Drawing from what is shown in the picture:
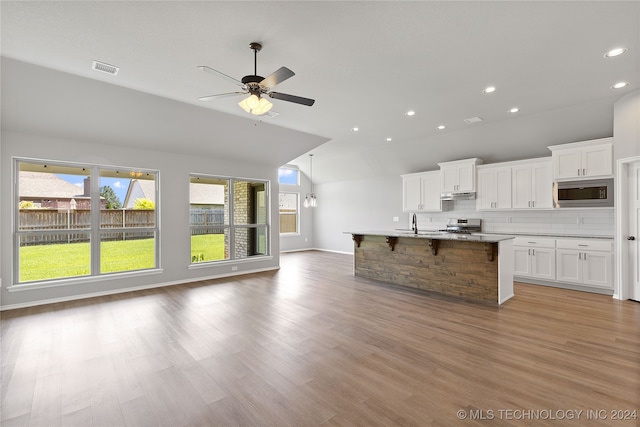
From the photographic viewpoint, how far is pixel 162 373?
2.51 meters

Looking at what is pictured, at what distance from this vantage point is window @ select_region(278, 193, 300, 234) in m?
10.4

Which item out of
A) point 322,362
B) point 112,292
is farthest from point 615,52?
point 112,292

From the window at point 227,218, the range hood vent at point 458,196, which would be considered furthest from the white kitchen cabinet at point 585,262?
the window at point 227,218

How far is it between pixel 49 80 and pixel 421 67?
4505mm

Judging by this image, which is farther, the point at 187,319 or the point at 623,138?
the point at 623,138

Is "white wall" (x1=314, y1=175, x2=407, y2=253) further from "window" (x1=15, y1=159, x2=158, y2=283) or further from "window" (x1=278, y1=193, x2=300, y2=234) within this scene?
"window" (x1=15, y1=159, x2=158, y2=283)

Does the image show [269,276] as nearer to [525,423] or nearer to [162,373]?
[162,373]

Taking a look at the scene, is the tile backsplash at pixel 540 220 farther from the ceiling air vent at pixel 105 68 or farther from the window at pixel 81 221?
the ceiling air vent at pixel 105 68

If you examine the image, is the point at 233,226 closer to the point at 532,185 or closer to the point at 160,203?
the point at 160,203

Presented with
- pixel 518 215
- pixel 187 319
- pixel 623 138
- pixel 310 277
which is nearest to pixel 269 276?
pixel 310 277

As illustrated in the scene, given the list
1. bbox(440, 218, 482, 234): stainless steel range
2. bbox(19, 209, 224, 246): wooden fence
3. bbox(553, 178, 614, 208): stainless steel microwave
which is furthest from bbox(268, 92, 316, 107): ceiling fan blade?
bbox(440, 218, 482, 234): stainless steel range

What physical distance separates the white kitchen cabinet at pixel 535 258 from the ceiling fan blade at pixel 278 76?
549 cm

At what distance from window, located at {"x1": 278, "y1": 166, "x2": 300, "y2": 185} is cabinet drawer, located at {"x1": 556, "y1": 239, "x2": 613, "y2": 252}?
25.0 feet

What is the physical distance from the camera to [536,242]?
18.0ft
